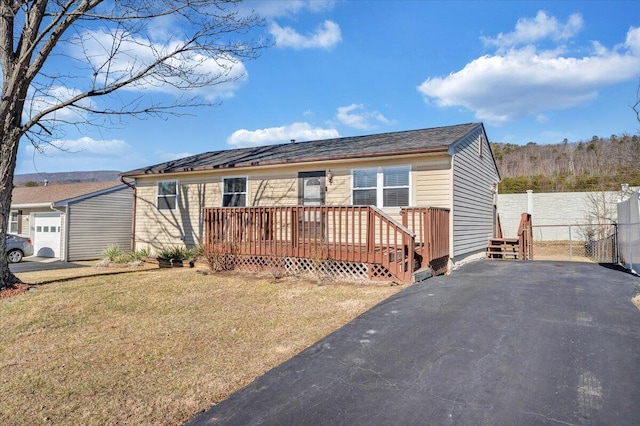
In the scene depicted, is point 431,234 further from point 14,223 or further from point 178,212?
point 14,223

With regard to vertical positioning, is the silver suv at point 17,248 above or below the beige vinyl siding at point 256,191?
below

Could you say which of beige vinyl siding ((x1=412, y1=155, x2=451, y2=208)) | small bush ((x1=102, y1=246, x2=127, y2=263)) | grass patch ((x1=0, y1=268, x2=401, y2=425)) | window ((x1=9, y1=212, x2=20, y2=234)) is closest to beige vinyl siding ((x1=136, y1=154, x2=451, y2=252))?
beige vinyl siding ((x1=412, y1=155, x2=451, y2=208))

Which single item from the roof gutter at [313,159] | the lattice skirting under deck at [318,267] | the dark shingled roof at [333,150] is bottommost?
the lattice skirting under deck at [318,267]

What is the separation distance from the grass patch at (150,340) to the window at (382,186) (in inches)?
121

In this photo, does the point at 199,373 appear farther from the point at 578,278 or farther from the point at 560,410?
the point at 578,278

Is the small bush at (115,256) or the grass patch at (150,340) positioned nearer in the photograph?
the grass patch at (150,340)

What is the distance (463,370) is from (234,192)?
10321 millimetres

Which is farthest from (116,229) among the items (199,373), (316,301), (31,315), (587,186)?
(587,186)

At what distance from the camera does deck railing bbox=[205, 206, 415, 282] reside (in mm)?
7762

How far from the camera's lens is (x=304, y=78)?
51.4 ft

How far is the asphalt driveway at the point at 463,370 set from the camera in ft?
9.07

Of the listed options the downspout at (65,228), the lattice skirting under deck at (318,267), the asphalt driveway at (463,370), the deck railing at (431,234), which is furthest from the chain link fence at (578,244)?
the downspout at (65,228)

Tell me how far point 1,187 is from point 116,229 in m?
11.7

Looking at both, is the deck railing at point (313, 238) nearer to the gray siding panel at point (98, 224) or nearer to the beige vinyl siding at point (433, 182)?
the beige vinyl siding at point (433, 182)
